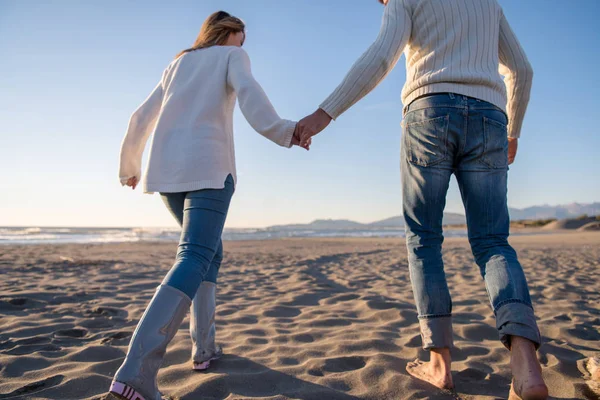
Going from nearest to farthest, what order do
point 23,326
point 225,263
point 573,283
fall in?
1. point 23,326
2. point 573,283
3. point 225,263

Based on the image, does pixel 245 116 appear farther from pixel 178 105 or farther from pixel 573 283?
pixel 573 283

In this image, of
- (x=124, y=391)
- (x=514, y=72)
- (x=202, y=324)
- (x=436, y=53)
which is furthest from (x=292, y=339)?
(x=514, y=72)

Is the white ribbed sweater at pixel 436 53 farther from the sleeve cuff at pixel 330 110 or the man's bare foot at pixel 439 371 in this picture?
the man's bare foot at pixel 439 371

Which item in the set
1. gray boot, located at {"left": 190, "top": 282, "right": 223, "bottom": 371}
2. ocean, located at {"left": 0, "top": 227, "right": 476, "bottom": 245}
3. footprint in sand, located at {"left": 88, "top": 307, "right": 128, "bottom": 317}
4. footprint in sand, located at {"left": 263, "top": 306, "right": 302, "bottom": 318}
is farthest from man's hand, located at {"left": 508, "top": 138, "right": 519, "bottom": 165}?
ocean, located at {"left": 0, "top": 227, "right": 476, "bottom": 245}

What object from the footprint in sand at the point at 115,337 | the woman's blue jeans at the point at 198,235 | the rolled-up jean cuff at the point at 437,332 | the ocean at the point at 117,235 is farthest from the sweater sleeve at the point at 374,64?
the ocean at the point at 117,235

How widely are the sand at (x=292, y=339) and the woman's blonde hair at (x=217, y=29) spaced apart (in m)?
1.78

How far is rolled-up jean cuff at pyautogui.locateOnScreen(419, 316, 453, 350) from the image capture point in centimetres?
184

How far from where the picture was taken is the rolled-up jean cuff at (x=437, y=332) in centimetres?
184

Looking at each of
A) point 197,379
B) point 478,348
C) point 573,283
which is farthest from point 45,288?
point 573,283

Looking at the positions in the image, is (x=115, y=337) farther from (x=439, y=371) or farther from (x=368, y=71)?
(x=368, y=71)

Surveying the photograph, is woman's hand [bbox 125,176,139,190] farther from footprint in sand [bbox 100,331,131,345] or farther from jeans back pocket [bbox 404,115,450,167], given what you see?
jeans back pocket [bbox 404,115,450,167]

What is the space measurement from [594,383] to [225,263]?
6.61 meters

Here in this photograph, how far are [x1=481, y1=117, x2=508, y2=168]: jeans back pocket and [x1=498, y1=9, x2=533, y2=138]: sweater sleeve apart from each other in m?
0.49

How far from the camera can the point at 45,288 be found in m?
4.64
